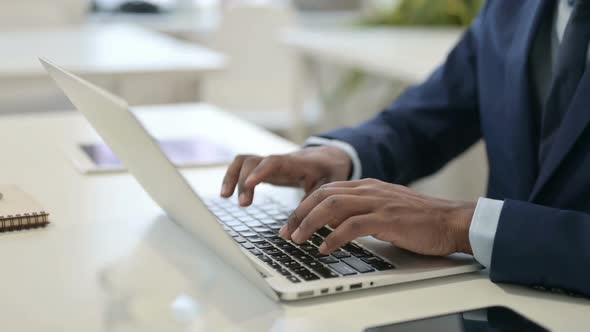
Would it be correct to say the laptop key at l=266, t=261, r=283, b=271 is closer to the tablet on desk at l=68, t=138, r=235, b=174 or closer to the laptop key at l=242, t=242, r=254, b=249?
the laptop key at l=242, t=242, r=254, b=249

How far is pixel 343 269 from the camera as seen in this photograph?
0.85 m

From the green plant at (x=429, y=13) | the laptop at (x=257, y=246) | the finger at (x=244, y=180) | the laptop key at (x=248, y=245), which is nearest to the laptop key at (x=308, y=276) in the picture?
the laptop at (x=257, y=246)

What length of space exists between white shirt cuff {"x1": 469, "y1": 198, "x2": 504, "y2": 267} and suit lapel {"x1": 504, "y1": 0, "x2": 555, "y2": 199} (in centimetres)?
31

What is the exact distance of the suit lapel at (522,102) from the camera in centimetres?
116

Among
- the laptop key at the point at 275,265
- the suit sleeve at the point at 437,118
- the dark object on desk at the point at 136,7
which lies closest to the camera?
the laptop key at the point at 275,265

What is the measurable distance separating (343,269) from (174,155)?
2.11 ft

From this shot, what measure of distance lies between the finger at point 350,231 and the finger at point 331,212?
18 mm

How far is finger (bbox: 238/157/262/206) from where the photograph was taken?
105 centimetres

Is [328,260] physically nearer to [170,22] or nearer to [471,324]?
[471,324]

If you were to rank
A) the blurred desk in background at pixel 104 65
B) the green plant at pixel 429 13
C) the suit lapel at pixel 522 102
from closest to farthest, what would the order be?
the suit lapel at pixel 522 102, the blurred desk in background at pixel 104 65, the green plant at pixel 429 13

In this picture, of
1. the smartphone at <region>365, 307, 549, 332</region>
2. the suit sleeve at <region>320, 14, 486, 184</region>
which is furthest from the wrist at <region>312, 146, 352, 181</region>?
the smartphone at <region>365, 307, 549, 332</region>

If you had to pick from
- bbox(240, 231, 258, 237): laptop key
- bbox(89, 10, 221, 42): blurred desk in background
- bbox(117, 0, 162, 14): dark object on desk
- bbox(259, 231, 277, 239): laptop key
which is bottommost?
bbox(89, 10, 221, 42): blurred desk in background

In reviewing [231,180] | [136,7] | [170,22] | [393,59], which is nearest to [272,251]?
[231,180]

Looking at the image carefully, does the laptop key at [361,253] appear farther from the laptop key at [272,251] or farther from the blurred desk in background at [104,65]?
the blurred desk in background at [104,65]
